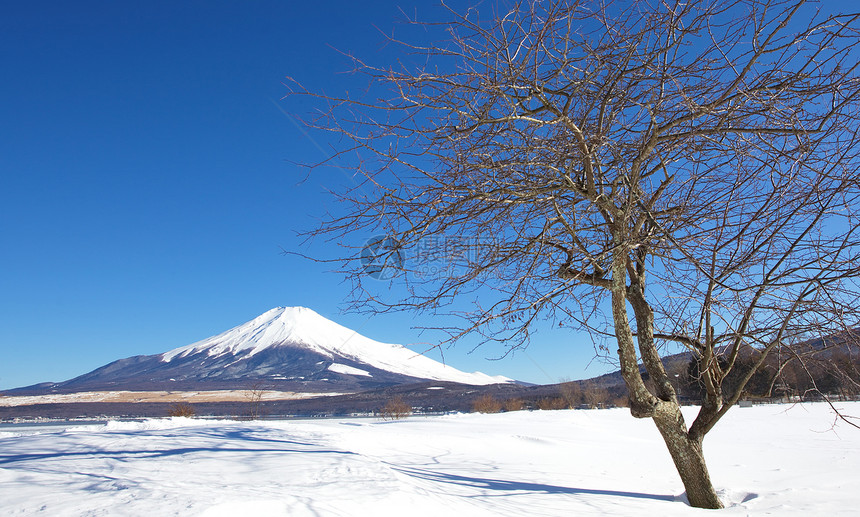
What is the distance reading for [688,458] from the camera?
4602mm

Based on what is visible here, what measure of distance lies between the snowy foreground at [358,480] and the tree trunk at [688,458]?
8.3 inches

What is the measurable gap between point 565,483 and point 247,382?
143507 mm

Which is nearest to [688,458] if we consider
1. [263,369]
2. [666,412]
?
[666,412]

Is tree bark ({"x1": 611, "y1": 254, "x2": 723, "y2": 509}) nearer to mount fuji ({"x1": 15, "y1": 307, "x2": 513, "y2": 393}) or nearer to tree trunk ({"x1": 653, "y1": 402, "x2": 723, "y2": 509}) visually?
tree trunk ({"x1": 653, "y1": 402, "x2": 723, "y2": 509})

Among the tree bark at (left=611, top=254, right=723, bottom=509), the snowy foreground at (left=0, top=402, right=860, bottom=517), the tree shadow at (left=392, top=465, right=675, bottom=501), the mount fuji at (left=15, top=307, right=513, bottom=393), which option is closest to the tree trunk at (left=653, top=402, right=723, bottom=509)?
the tree bark at (left=611, top=254, right=723, bottom=509)

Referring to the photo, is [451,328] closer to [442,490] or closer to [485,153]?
[485,153]

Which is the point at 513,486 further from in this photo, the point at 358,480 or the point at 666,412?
the point at 358,480

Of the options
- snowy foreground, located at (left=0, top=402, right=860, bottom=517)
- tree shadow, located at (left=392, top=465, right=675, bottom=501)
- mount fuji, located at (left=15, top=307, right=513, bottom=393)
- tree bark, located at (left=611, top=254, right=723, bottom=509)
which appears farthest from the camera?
mount fuji, located at (left=15, top=307, right=513, bottom=393)

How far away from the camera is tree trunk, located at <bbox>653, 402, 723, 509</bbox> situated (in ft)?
14.9

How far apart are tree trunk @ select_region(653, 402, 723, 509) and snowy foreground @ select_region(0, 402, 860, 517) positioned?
210mm

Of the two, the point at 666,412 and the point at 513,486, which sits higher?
the point at 666,412

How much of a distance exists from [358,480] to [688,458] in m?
3.03

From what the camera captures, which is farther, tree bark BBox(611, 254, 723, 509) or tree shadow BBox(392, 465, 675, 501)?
tree shadow BBox(392, 465, 675, 501)

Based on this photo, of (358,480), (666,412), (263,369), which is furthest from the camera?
(263,369)
